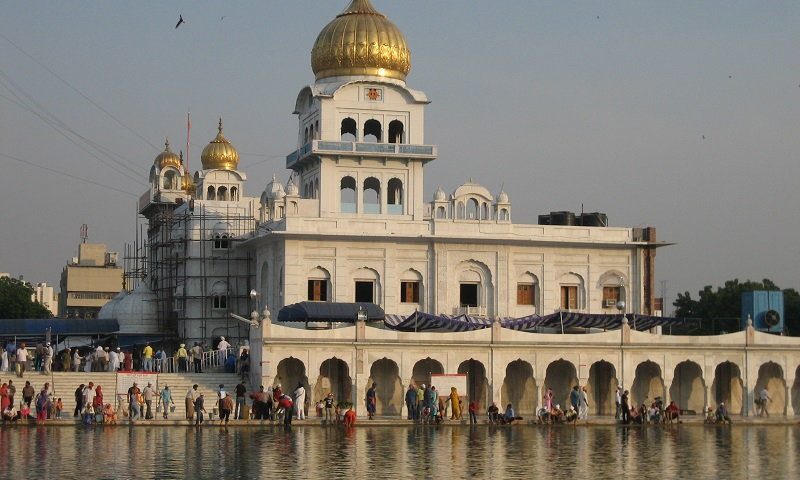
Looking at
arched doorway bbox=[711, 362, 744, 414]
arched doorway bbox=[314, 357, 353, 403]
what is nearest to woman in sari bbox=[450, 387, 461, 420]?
arched doorway bbox=[314, 357, 353, 403]

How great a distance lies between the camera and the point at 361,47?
59.3 meters

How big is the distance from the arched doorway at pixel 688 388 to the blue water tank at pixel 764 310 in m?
3.74

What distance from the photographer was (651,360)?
169 ft

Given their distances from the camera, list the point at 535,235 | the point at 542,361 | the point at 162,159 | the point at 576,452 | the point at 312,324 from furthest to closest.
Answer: the point at 162,159 → the point at 535,235 → the point at 312,324 → the point at 542,361 → the point at 576,452

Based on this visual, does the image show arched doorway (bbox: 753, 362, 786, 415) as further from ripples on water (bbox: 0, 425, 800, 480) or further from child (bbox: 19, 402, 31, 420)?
child (bbox: 19, 402, 31, 420)

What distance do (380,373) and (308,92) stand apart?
15229mm

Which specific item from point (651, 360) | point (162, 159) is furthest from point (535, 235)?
point (162, 159)

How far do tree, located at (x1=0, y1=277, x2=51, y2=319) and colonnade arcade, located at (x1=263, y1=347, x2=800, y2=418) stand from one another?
58217 mm

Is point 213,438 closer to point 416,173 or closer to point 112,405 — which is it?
point 112,405

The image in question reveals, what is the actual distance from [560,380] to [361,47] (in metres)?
16.7

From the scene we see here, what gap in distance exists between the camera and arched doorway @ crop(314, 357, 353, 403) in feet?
164

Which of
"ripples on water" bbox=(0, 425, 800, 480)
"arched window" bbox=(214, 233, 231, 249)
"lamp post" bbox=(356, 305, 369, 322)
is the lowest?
"ripples on water" bbox=(0, 425, 800, 480)

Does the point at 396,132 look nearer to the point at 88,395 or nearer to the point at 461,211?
the point at 461,211

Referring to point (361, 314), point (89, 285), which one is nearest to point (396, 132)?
point (361, 314)
